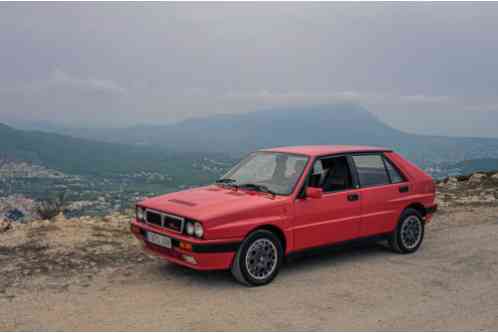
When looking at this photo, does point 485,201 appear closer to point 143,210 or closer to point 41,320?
point 143,210

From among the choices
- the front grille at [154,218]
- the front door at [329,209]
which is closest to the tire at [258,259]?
the front door at [329,209]

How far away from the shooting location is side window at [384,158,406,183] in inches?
309

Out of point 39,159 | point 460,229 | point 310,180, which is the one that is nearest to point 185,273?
point 310,180

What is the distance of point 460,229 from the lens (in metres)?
10.1

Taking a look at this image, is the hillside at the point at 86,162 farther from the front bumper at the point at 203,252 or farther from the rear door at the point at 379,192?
the front bumper at the point at 203,252

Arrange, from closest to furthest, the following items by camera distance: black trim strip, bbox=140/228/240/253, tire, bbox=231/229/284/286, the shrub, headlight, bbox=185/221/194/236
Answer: black trim strip, bbox=140/228/240/253, headlight, bbox=185/221/194/236, tire, bbox=231/229/284/286, the shrub

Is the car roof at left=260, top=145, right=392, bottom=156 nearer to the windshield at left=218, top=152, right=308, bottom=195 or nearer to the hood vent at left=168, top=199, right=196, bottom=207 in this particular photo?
the windshield at left=218, top=152, right=308, bottom=195

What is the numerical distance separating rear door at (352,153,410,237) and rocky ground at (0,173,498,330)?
1.87ft

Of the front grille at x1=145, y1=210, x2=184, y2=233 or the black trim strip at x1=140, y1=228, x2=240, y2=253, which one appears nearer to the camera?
the black trim strip at x1=140, y1=228, x2=240, y2=253

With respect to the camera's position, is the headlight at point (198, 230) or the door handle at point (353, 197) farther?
the door handle at point (353, 197)

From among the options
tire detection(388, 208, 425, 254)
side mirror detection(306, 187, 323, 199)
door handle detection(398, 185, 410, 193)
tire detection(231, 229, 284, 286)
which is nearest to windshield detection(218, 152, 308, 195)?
side mirror detection(306, 187, 323, 199)

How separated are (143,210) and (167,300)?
1445mm

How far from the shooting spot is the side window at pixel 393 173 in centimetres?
785

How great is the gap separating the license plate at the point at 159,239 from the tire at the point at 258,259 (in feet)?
2.73
